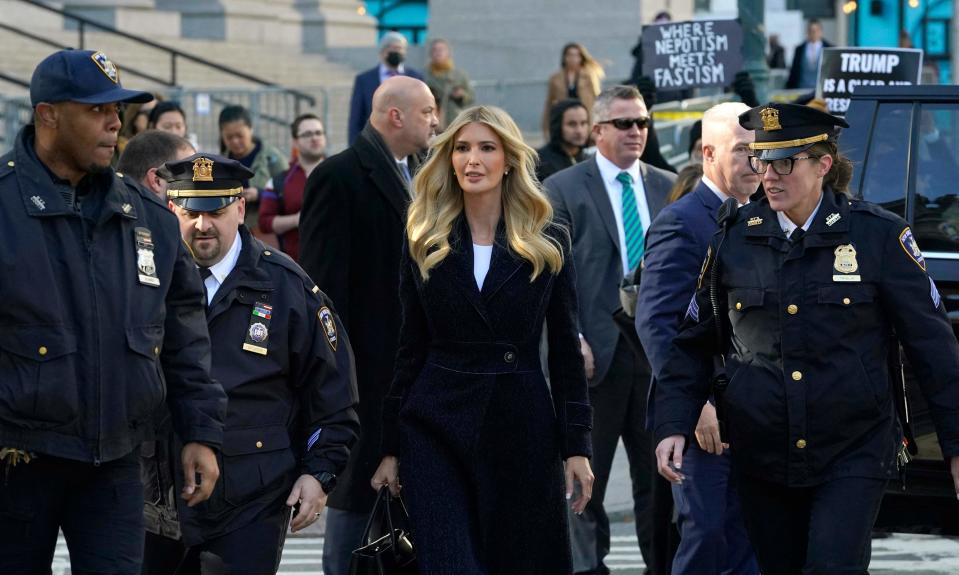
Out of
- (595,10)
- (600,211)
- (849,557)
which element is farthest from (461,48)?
(849,557)

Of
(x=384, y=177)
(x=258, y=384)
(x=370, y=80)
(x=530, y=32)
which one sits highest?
(x=530, y=32)

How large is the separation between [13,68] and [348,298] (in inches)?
618

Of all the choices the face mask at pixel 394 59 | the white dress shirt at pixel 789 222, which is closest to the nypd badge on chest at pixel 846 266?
the white dress shirt at pixel 789 222

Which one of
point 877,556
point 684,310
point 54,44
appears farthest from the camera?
point 54,44

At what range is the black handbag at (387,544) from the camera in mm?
5988

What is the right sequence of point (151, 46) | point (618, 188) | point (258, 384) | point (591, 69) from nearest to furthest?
point (258, 384) < point (618, 188) < point (591, 69) < point (151, 46)

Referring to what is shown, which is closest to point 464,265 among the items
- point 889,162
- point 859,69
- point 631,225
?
point 889,162

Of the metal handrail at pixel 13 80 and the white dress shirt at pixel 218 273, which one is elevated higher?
the metal handrail at pixel 13 80

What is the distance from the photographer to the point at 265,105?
1997cm

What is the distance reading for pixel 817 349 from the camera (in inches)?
227

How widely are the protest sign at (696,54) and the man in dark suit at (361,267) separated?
5595 millimetres

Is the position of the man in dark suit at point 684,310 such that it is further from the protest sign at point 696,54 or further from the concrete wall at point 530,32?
the concrete wall at point 530,32

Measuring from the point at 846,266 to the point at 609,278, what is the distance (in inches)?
120

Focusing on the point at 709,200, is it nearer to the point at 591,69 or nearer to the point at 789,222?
the point at 789,222
